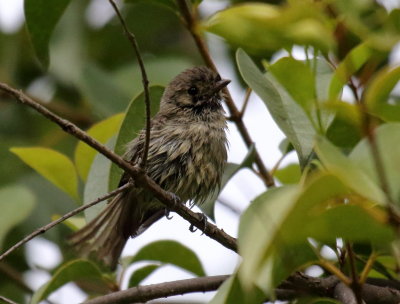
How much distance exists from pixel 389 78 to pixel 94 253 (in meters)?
2.71

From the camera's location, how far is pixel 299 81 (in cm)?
261

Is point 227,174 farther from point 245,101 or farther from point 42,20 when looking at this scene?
point 42,20

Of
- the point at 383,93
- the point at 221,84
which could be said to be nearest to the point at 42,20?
the point at 221,84

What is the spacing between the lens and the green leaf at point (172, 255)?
4.36 meters

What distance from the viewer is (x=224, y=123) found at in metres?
5.54

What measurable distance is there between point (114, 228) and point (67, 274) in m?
0.88

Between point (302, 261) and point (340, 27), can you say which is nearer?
point (340, 27)

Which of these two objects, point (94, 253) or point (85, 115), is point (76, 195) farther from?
point (85, 115)

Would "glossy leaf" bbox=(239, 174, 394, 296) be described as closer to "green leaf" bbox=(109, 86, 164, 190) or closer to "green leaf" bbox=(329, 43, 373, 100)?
"green leaf" bbox=(329, 43, 373, 100)

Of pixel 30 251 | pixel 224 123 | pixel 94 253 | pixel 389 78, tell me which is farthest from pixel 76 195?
pixel 389 78

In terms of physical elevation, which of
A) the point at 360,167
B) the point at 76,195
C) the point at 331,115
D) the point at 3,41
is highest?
the point at 3,41

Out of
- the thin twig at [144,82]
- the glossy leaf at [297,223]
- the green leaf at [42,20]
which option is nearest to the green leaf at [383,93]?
the glossy leaf at [297,223]

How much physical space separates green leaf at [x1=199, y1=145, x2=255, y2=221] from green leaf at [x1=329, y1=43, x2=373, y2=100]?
133 cm

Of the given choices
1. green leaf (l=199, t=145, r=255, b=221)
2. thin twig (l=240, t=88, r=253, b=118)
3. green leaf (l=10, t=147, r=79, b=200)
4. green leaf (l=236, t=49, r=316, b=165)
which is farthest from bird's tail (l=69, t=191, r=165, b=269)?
green leaf (l=236, t=49, r=316, b=165)
